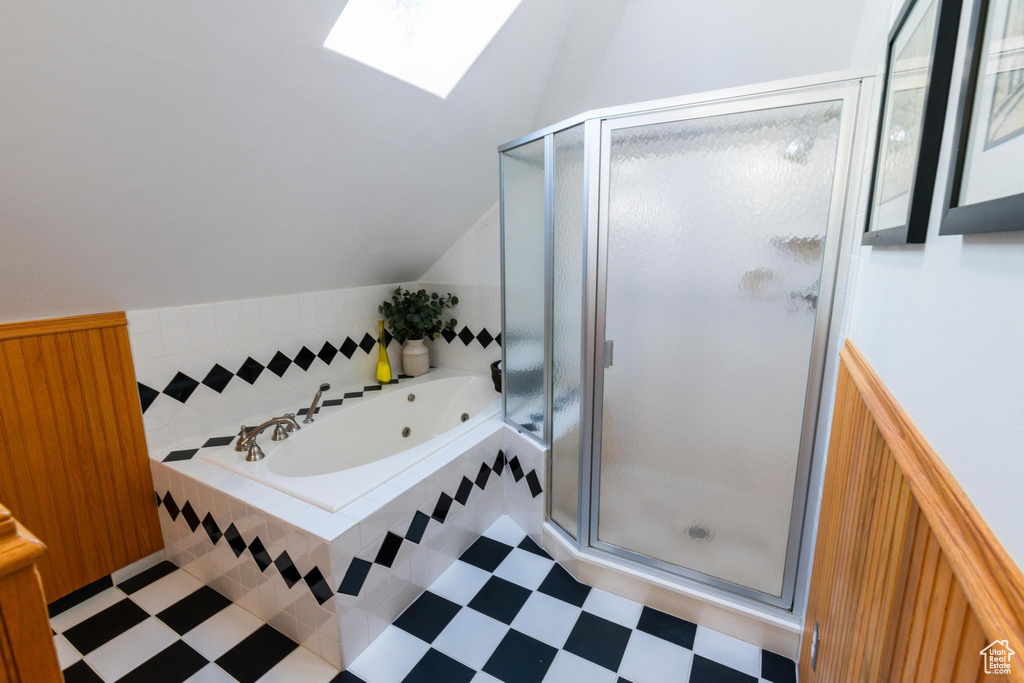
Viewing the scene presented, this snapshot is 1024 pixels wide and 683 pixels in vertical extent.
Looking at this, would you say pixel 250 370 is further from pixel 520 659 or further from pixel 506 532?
pixel 520 659

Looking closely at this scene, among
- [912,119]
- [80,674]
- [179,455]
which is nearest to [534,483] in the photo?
[179,455]

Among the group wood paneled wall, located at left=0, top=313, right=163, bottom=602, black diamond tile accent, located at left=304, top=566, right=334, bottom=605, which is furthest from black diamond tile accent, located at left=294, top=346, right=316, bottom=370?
black diamond tile accent, located at left=304, top=566, right=334, bottom=605

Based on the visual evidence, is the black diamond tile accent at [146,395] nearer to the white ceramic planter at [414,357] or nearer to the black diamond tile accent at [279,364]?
the black diamond tile accent at [279,364]

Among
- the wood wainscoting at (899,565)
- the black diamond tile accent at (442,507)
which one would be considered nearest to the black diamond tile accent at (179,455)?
the black diamond tile accent at (442,507)

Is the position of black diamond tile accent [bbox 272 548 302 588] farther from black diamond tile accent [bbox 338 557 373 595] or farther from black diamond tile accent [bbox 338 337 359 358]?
black diamond tile accent [bbox 338 337 359 358]

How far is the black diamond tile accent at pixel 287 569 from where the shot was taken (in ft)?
5.13

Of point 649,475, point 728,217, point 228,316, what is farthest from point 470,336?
point 728,217

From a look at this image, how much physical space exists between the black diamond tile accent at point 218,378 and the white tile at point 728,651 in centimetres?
218

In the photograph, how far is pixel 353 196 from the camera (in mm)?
2055

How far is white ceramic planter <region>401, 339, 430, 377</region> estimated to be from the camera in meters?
3.04

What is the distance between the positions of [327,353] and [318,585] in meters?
1.43

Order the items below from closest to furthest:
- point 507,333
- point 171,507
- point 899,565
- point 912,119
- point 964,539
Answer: point 964,539
point 899,565
point 912,119
point 171,507
point 507,333

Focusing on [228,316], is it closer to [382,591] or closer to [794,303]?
[382,591]

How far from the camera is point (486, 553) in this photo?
2084mm
